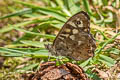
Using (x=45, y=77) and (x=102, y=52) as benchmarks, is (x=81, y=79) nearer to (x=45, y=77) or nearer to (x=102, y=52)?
(x=45, y=77)

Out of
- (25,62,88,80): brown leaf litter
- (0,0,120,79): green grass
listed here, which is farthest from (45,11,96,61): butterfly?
(25,62,88,80): brown leaf litter

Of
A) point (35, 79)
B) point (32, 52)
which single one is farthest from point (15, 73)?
point (35, 79)

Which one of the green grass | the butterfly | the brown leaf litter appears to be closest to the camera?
the brown leaf litter

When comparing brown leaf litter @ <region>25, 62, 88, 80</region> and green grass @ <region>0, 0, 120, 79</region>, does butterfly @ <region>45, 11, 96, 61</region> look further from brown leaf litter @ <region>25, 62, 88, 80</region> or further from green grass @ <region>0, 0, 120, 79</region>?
brown leaf litter @ <region>25, 62, 88, 80</region>

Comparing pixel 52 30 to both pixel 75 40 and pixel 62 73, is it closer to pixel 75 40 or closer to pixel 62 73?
pixel 75 40

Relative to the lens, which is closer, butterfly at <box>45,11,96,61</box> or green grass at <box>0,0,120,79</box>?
butterfly at <box>45,11,96,61</box>

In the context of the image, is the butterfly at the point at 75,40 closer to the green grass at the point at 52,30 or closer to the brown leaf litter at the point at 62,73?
the green grass at the point at 52,30

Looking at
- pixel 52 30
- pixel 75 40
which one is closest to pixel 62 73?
pixel 75 40

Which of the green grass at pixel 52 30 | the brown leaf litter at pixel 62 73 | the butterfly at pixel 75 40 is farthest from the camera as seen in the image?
the green grass at pixel 52 30

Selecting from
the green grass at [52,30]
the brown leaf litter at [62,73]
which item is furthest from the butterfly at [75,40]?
the brown leaf litter at [62,73]
